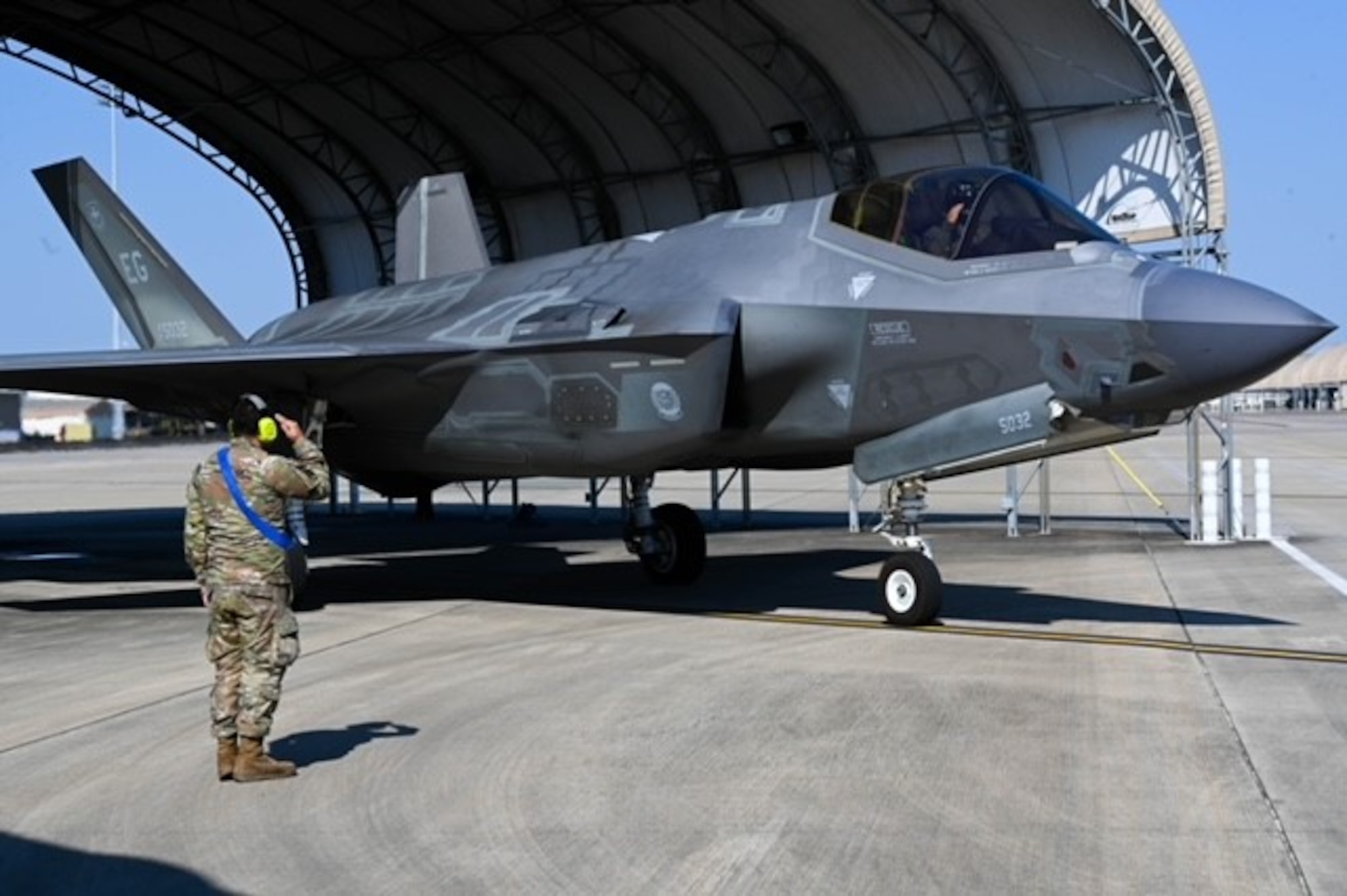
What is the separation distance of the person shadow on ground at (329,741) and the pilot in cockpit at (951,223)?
4.85m

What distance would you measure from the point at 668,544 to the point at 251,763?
24.2 ft

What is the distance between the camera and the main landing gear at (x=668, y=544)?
13008 mm

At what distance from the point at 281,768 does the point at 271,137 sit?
2662 centimetres

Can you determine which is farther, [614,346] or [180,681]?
[614,346]

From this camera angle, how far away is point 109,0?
24047 mm

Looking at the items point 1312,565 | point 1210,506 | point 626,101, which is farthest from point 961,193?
point 626,101

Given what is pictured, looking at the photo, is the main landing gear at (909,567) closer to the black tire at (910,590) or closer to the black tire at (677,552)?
the black tire at (910,590)

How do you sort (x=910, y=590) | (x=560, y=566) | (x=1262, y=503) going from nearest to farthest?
1. (x=910, y=590)
2. (x=560, y=566)
3. (x=1262, y=503)

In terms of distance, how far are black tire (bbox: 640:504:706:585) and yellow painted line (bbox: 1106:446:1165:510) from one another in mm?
8136

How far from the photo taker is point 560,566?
50.2 feet

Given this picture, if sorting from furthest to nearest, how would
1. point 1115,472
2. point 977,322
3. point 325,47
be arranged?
point 1115,472 → point 325,47 → point 977,322

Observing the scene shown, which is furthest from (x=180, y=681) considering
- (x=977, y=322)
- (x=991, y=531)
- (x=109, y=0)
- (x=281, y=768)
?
(x=109, y=0)

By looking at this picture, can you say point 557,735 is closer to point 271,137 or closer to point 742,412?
point 742,412

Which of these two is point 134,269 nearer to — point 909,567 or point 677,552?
point 677,552
